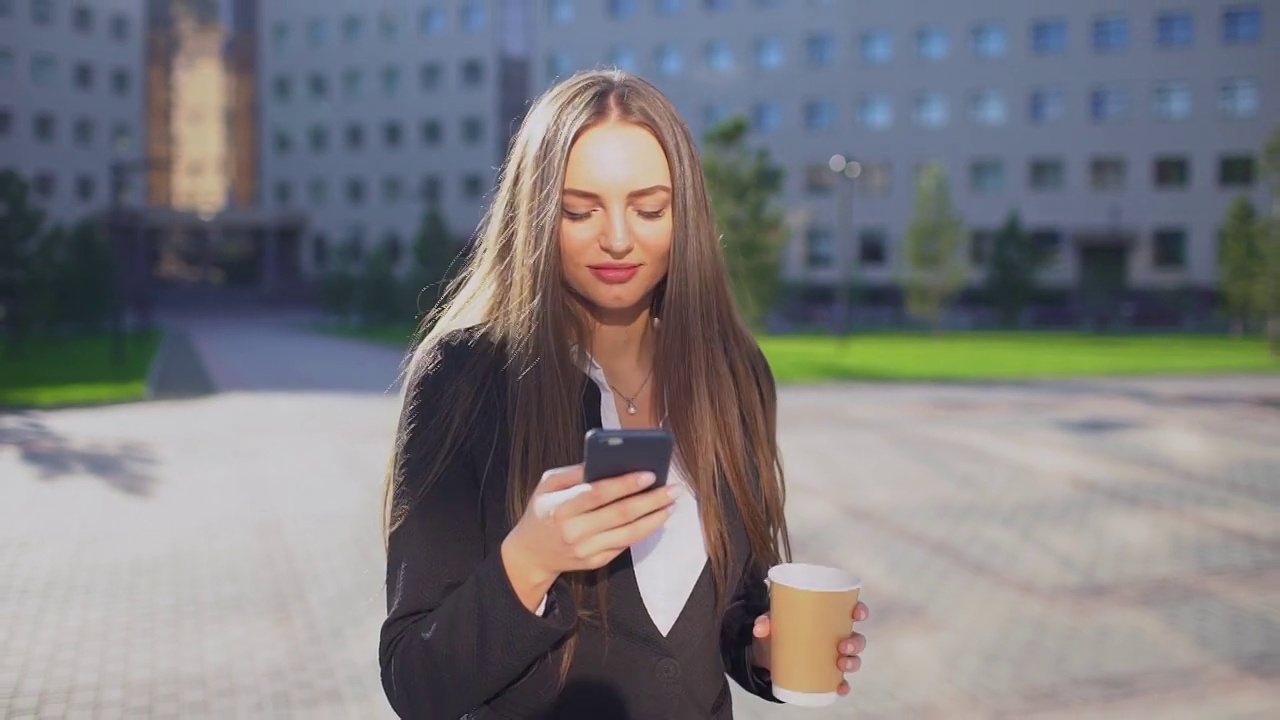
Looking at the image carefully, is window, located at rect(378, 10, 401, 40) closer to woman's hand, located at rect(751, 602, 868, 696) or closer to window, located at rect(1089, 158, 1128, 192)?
window, located at rect(1089, 158, 1128, 192)

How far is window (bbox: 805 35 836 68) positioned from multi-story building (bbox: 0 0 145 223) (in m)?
38.2

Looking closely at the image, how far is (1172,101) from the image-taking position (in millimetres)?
57344

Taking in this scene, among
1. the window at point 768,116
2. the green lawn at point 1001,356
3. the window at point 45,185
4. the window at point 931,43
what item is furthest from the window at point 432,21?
the green lawn at point 1001,356

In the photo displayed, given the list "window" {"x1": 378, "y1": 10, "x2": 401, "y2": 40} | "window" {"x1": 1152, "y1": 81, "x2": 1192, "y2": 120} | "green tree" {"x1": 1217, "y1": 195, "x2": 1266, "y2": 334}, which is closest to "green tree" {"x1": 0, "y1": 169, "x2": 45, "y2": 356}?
"green tree" {"x1": 1217, "y1": 195, "x2": 1266, "y2": 334}

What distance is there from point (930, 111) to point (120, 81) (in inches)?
1847

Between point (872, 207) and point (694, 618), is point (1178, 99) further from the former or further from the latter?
point (694, 618)

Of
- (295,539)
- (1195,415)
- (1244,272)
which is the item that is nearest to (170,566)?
(295,539)

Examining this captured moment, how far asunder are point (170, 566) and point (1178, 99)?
191 feet

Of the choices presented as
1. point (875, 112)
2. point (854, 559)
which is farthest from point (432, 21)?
point (854, 559)

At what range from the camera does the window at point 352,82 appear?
2928 inches

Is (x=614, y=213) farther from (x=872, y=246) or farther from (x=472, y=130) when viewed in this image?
(x=472, y=130)

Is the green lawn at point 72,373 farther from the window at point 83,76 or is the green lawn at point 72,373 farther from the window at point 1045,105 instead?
the window at point 1045,105

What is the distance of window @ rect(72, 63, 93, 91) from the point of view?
68000mm

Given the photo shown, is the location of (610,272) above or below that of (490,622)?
above
